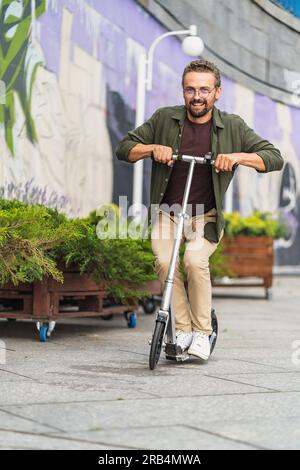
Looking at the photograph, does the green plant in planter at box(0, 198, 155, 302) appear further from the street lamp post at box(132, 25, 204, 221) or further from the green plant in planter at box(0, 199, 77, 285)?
the street lamp post at box(132, 25, 204, 221)

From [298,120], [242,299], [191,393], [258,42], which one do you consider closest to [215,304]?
[242,299]

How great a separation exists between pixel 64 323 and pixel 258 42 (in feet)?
51.0

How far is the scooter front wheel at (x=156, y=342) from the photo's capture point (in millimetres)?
6707

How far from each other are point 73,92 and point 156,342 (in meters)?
8.71

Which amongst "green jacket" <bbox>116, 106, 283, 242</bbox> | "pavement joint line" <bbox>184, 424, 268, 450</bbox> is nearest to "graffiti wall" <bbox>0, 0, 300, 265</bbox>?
"green jacket" <bbox>116, 106, 283, 242</bbox>

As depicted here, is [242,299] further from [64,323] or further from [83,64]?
[64,323]

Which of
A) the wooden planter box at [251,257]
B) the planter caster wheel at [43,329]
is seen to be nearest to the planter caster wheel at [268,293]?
the wooden planter box at [251,257]

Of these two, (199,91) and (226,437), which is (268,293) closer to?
(199,91)

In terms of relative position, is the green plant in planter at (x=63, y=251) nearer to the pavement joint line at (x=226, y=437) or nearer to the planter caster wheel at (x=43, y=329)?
the planter caster wheel at (x=43, y=329)

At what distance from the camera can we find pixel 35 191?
43.6ft

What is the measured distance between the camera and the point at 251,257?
1532 cm

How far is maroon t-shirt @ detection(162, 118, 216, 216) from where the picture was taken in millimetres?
7105

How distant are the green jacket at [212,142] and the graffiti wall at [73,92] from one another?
502 centimetres

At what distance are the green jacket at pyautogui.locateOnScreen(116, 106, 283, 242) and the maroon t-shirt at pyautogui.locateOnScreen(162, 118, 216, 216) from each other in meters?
0.05
